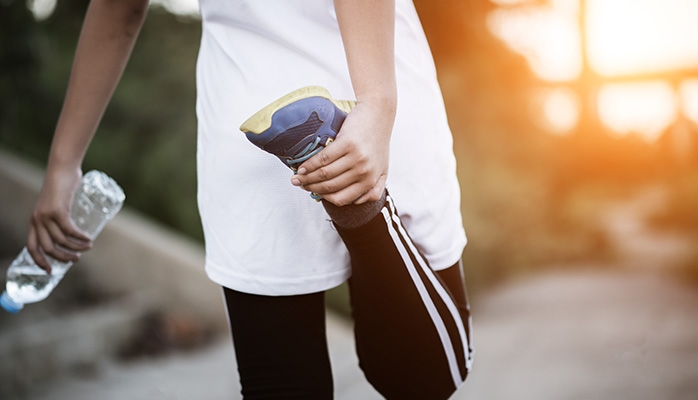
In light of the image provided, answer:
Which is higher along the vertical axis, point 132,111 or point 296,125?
point 296,125

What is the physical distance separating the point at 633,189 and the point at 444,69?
2.84 metres

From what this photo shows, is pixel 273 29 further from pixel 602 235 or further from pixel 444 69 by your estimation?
pixel 602 235

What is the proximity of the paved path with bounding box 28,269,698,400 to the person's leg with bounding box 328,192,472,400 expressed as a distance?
1666 mm

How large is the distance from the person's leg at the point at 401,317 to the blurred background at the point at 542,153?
177 centimetres

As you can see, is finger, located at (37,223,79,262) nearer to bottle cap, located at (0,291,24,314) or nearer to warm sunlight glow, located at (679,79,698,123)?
bottle cap, located at (0,291,24,314)

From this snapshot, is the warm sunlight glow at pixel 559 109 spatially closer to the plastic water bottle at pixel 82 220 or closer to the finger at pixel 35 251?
the plastic water bottle at pixel 82 220

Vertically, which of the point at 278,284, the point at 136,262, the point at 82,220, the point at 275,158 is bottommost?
the point at 136,262

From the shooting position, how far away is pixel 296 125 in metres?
0.76

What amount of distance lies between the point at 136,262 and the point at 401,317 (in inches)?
107

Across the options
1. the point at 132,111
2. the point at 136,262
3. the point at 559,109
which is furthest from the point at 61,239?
the point at 559,109

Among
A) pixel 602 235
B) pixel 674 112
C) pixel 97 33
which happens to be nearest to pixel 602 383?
pixel 97 33

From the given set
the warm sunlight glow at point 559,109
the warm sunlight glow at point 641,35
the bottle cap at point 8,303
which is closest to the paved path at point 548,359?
the bottle cap at point 8,303

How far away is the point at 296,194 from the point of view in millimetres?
992

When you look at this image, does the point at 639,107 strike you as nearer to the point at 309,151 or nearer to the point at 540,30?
the point at 540,30
